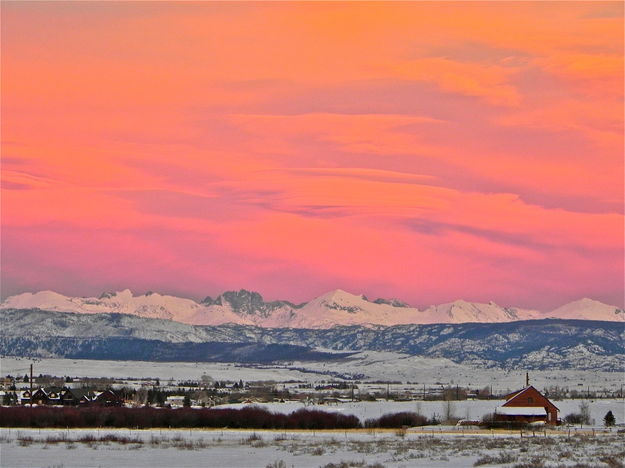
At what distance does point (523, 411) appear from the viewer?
428 ft

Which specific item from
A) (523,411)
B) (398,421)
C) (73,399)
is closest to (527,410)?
(523,411)

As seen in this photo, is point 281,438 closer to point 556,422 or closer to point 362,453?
point 362,453

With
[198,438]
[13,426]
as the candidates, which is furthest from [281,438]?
[13,426]

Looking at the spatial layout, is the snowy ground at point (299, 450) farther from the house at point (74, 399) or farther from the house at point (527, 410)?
the house at point (74, 399)

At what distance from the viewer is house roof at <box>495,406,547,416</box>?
423 ft

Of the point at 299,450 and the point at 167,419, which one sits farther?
the point at 167,419

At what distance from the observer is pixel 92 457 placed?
232 ft

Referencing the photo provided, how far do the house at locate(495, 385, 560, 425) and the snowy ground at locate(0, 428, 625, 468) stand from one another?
32.2m

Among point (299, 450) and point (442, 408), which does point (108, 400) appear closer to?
point (442, 408)

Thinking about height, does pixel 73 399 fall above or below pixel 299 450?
above

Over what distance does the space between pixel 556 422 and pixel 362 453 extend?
60.3 metres

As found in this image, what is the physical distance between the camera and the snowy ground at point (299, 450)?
2569 inches

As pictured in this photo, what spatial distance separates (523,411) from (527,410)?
50 centimetres

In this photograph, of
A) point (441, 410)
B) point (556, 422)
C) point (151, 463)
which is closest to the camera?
point (151, 463)
